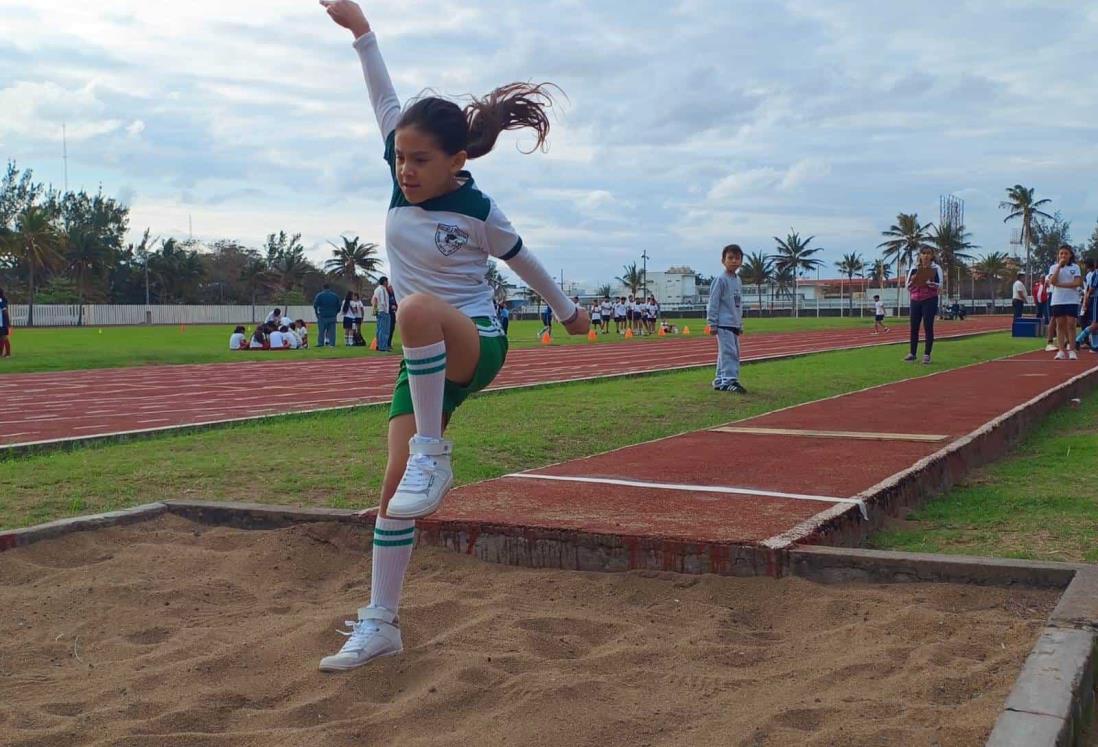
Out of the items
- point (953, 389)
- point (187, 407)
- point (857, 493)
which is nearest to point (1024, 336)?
point (953, 389)

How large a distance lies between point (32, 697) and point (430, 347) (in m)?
1.43

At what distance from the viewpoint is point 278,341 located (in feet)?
80.5

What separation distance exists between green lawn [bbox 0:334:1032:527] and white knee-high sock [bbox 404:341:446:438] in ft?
7.25

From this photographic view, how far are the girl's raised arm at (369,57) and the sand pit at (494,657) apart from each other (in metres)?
1.66

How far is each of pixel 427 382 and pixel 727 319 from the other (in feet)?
29.5

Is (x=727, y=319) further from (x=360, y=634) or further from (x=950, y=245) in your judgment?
(x=950, y=245)

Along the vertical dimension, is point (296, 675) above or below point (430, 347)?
below

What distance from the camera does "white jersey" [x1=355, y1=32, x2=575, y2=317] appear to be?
3293 millimetres

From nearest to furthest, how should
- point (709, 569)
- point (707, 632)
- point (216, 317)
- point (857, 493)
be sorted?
point (707, 632) → point (709, 569) → point (857, 493) → point (216, 317)

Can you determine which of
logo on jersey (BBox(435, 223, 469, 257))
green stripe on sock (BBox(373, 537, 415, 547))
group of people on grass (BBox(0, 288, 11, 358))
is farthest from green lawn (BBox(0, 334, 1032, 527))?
group of people on grass (BBox(0, 288, 11, 358))

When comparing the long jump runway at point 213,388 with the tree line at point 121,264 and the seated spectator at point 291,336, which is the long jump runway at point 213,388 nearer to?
the seated spectator at point 291,336

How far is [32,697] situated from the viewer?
2.92 meters

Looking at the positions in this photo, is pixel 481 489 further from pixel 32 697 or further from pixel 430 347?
pixel 32 697

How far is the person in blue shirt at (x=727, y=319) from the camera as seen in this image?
11477 millimetres
